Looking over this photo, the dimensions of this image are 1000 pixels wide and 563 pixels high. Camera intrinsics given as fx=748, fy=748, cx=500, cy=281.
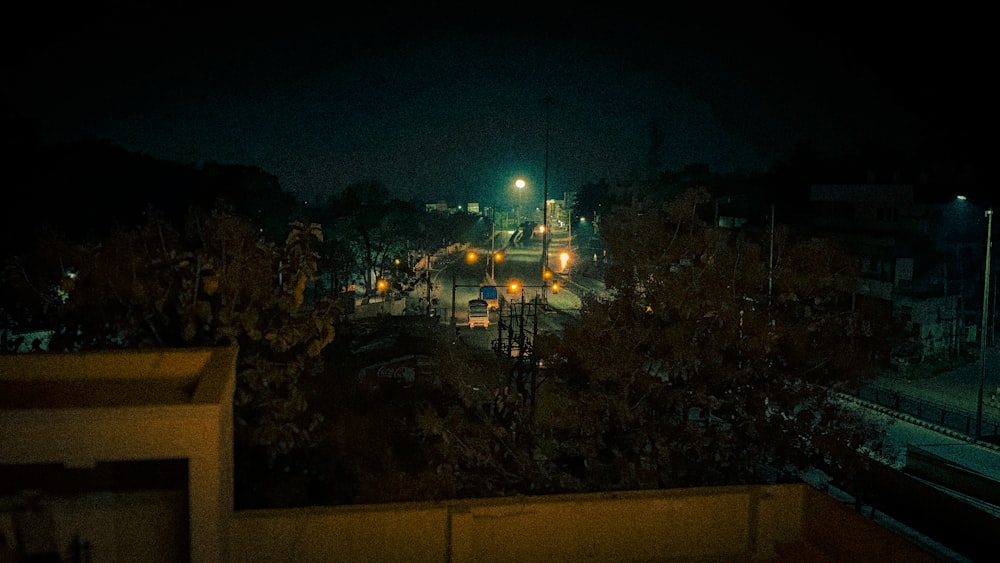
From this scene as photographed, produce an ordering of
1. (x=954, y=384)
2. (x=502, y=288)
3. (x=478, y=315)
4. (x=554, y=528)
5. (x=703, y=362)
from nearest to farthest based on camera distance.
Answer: (x=554, y=528) → (x=703, y=362) → (x=954, y=384) → (x=478, y=315) → (x=502, y=288)

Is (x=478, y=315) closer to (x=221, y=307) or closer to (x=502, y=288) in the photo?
(x=502, y=288)

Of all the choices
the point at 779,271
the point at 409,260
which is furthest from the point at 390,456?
the point at 409,260

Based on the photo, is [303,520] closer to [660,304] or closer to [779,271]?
[660,304]

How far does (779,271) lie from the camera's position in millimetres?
12297

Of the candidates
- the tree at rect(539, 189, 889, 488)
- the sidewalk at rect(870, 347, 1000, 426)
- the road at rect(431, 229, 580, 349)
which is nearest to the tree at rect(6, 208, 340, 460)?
the tree at rect(539, 189, 889, 488)

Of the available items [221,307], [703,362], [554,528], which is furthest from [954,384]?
[221,307]

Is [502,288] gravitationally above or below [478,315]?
above

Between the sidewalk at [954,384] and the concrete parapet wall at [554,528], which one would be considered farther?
the sidewalk at [954,384]

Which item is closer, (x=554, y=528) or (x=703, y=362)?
(x=554, y=528)

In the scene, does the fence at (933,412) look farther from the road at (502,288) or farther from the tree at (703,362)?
the road at (502,288)

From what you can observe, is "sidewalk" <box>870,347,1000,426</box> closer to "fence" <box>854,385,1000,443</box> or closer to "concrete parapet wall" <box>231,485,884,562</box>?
"fence" <box>854,385,1000,443</box>

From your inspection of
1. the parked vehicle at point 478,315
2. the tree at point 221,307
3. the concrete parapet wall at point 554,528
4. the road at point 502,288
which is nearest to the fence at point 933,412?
the road at point 502,288

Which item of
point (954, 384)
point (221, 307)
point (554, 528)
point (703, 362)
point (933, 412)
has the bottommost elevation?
point (933, 412)

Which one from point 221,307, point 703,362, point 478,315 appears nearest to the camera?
point 221,307
